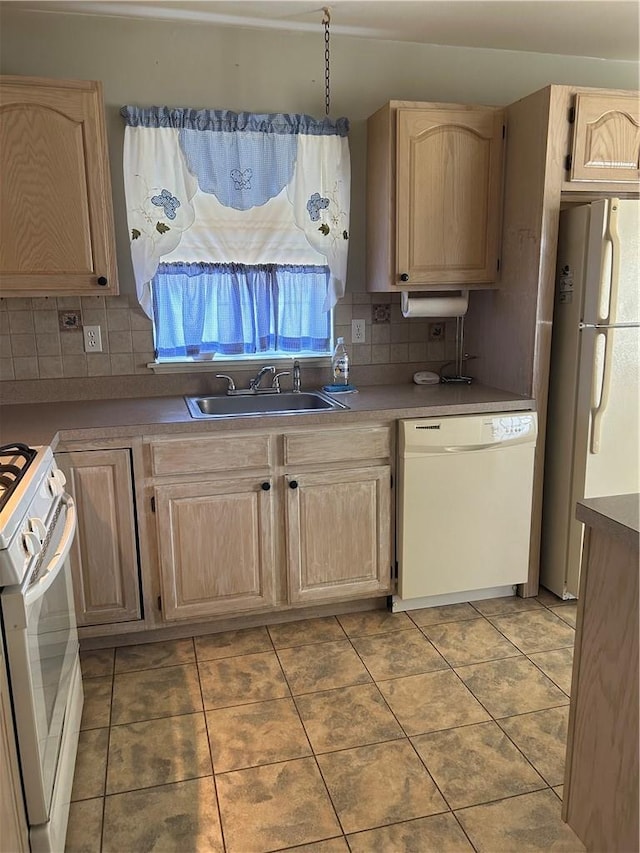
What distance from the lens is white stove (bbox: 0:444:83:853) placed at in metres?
1.36

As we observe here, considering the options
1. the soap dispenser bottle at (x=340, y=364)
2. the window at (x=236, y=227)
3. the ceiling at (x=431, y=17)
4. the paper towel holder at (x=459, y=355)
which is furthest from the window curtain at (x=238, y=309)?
the ceiling at (x=431, y=17)

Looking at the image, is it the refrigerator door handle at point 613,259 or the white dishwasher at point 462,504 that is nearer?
the refrigerator door handle at point 613,259

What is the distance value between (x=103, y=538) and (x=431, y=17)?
2437 mm

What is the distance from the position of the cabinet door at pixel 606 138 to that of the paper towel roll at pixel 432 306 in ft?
2.30

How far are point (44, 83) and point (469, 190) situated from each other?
1705mm

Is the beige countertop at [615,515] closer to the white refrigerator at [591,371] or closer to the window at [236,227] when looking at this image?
the white refrigerator at [591,371]

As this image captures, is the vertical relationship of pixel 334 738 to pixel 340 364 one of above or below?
below

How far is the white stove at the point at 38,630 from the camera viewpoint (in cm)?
136

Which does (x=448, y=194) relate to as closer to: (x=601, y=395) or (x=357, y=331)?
(x=357, y=331)

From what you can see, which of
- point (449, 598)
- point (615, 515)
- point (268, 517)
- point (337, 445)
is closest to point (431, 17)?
point (337, 445)

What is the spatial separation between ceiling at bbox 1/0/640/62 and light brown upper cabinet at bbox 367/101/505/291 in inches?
13.5

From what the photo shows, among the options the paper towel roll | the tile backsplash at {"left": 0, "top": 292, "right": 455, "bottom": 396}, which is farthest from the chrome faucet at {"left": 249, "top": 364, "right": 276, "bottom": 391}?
the paper towel roll

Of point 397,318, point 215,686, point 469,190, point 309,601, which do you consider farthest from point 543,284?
point 215,686

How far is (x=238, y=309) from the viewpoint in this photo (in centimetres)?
302
